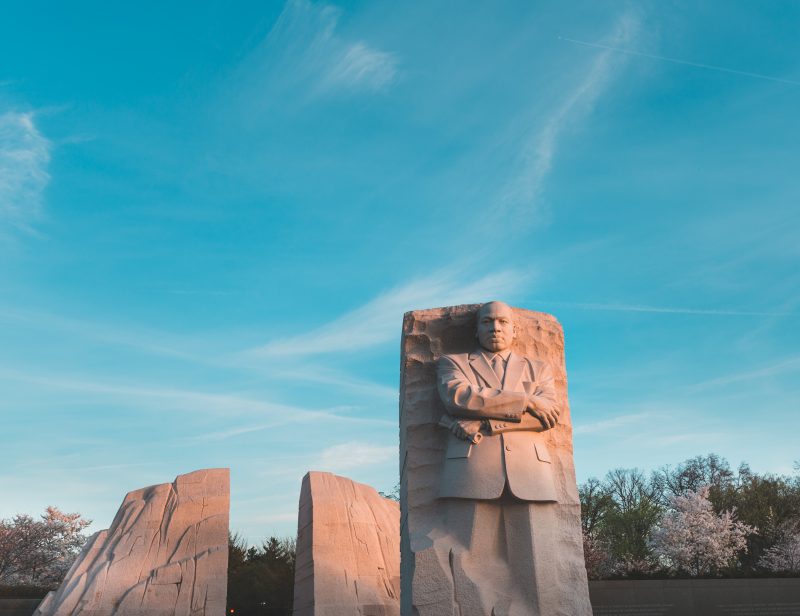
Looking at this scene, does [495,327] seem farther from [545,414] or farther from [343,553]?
[343,553]

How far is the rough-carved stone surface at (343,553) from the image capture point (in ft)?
37.2

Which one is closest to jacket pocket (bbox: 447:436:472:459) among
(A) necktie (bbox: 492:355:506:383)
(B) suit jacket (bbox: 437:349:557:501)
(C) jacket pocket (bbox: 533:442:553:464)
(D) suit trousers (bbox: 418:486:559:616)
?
(B) suit jacket (bbox: 437:349:557:501)

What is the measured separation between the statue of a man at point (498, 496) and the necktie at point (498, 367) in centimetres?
12

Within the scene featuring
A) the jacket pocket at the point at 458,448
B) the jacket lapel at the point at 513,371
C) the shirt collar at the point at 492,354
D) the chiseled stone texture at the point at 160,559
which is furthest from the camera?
the chiseled stone texture at the point at 160,559

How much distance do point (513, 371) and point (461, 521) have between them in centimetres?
141

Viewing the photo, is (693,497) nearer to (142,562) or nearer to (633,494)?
(633,494)

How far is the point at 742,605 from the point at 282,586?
14.4 meters

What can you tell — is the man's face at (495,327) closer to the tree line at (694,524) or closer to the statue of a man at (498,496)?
the statue of a man at (498,496)

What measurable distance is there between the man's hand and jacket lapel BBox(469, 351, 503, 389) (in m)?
0.35

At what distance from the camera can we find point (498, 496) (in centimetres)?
591

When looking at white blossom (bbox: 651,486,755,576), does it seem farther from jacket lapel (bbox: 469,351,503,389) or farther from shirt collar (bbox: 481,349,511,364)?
jacket lapel (bbox: 469,351,503,389)

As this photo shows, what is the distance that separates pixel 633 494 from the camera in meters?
36.8

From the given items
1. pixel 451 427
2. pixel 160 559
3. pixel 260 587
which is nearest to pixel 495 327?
pixel 451 427

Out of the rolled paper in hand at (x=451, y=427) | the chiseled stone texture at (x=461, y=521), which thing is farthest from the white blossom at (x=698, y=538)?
the rolled paper in hand at (x=451, y=427)
